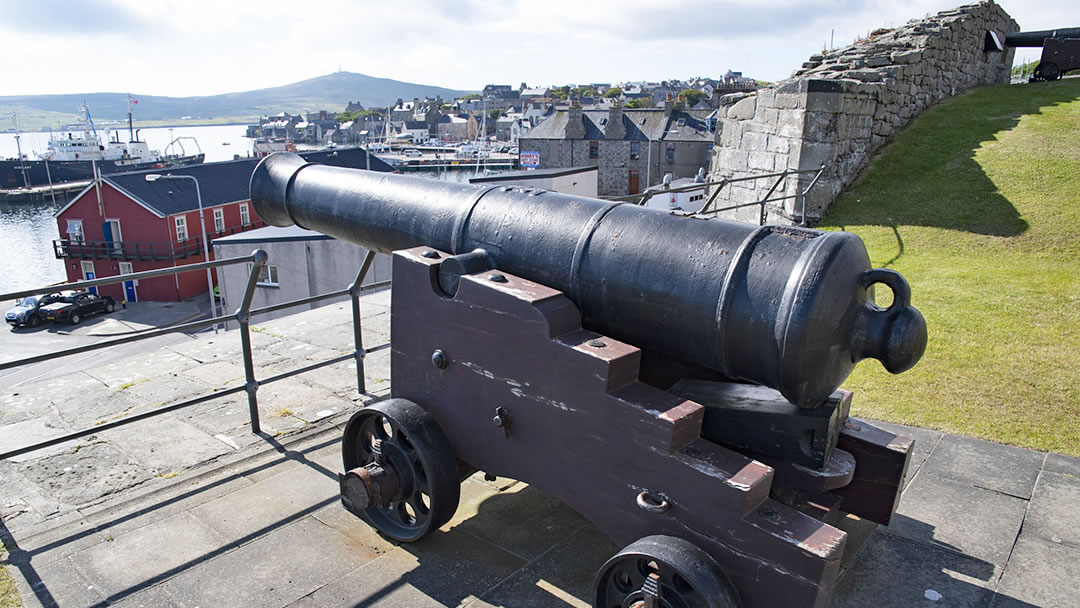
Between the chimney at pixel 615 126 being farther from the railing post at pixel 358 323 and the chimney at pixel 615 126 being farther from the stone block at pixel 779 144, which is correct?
the railing post at pixel 358 323

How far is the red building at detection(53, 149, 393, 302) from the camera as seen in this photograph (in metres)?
32.8

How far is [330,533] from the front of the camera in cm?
290

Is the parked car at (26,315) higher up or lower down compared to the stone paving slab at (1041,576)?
lower down

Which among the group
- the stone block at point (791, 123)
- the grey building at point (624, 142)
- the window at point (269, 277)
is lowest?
the window at point (269, 277)

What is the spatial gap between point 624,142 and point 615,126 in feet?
4.38

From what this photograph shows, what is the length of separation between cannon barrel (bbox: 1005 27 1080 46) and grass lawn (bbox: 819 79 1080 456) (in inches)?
165

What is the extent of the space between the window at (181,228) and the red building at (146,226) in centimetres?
4

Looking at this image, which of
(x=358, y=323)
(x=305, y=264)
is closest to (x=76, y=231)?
(x=305, y=264)

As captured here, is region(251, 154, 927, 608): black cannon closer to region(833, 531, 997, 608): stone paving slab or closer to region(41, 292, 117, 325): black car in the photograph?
region(833, 531, 997, 608): stone paving slab

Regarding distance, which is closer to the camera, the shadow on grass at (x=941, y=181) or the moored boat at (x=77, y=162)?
the shadow on grass at (x=941, y=181)

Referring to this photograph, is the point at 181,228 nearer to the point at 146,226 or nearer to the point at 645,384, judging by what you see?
the point at 146,226

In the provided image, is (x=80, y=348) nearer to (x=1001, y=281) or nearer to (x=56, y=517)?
(x=56, y=517)

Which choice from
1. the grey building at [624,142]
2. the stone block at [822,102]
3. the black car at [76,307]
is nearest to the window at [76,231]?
the black car at [76,307]

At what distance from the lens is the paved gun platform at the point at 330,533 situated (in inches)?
100
